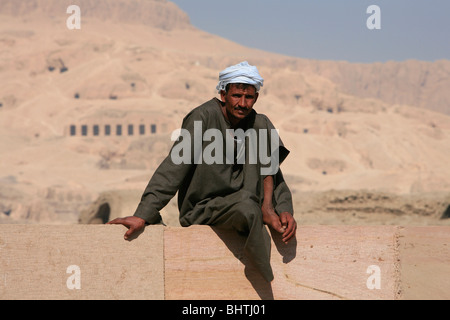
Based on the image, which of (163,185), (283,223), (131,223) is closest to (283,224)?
(283,223)

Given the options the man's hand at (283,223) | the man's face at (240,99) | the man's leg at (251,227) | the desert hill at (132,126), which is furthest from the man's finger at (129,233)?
the desert hill at (132,126)

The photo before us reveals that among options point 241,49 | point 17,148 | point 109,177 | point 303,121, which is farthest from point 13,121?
point 241,49

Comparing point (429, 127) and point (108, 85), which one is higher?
point (108, 85)

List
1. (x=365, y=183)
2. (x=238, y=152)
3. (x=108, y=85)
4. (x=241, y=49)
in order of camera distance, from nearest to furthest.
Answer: (x=238, y=152), (x=365, y=183), (x=108, y=85), (x=241, y=49)

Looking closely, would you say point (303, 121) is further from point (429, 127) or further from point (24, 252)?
point (24, 252)

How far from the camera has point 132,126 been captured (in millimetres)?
63750

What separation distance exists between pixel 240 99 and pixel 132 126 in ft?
200

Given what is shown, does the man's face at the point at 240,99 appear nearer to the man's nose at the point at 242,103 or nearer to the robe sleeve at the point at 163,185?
the man's nose at the point at 242,103

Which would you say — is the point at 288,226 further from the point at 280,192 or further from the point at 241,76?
the point at 241,76

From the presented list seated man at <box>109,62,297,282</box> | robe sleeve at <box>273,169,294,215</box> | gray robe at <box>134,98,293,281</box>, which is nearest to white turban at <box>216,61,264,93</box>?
seated man at <box>109,62,297,282</box>

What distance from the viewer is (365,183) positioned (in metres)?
45.9

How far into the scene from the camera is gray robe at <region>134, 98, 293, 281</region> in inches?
127

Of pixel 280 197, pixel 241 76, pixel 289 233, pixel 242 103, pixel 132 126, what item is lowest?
pixel 289 233

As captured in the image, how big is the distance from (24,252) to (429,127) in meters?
71.5
